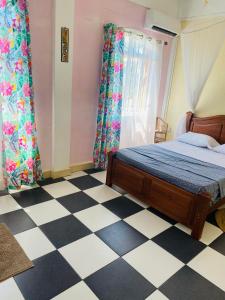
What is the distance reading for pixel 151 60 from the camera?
3.81 metres

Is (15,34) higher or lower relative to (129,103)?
higher

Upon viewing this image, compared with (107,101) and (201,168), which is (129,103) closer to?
(107,101)

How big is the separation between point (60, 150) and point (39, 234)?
1324mm

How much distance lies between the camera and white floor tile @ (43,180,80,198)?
2.84 m

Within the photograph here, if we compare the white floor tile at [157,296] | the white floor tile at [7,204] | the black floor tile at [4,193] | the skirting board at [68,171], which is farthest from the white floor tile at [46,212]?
the white floor tile at [157,296]

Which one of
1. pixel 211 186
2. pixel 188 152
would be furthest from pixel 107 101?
pixel 211 186

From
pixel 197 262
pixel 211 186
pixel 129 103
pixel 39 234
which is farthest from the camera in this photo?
pixel 129 103

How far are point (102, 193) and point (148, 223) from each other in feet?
2.49

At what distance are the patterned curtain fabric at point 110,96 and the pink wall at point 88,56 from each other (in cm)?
12

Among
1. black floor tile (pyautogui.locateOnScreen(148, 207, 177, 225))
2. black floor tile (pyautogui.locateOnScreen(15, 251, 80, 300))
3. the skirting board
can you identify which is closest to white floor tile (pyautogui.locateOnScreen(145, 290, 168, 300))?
black floor tile (pyautogui.locateOnScreen(15, 251, 80, 300))

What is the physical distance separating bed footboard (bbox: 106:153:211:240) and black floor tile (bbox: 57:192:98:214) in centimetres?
44

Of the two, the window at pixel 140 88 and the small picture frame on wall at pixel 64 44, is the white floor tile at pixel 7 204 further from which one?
the window at pixel 140 88

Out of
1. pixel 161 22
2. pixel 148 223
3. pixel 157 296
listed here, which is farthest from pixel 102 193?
pixel 161 22

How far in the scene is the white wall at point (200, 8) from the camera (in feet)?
11.5
